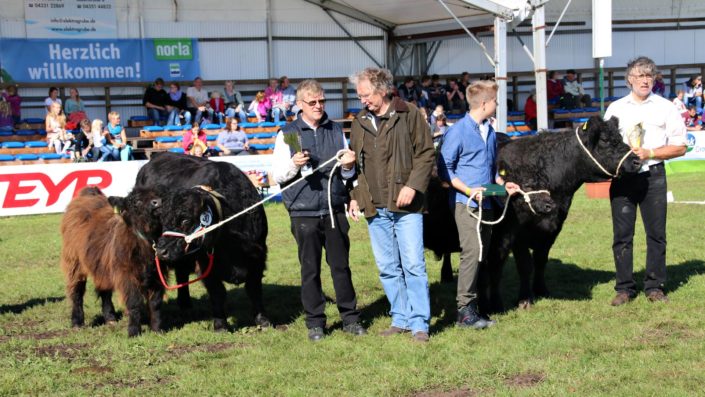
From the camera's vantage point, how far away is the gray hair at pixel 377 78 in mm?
6652

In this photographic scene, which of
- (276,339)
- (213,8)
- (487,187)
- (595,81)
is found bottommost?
(276,339)

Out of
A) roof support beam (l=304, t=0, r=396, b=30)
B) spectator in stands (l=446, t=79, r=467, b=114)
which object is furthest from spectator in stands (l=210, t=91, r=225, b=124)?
spectator in stands (l=446, t=79, r=467, b=114)

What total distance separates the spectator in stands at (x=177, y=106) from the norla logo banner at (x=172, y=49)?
5.72ft

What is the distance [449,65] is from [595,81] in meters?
6.04

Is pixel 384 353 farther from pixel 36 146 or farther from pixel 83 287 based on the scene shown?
pixel 36 146

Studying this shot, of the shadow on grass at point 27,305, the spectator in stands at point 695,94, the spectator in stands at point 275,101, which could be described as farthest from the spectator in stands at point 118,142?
the spectator in stands at point 695,94

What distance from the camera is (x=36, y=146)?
21.5m

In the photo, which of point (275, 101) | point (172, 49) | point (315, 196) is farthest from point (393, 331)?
point (172, 49)

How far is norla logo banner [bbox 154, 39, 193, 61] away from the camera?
25.9 metres

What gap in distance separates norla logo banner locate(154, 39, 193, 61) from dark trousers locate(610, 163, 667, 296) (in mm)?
20301

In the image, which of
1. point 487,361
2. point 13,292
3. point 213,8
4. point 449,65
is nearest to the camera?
point 487,361

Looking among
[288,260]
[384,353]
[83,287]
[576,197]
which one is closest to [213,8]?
[576,197]

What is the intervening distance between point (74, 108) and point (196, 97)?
356 centimetres

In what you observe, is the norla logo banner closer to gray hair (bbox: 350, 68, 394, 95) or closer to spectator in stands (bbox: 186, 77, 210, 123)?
spectator in stands (bbox: 186, 77, 210, 123)
